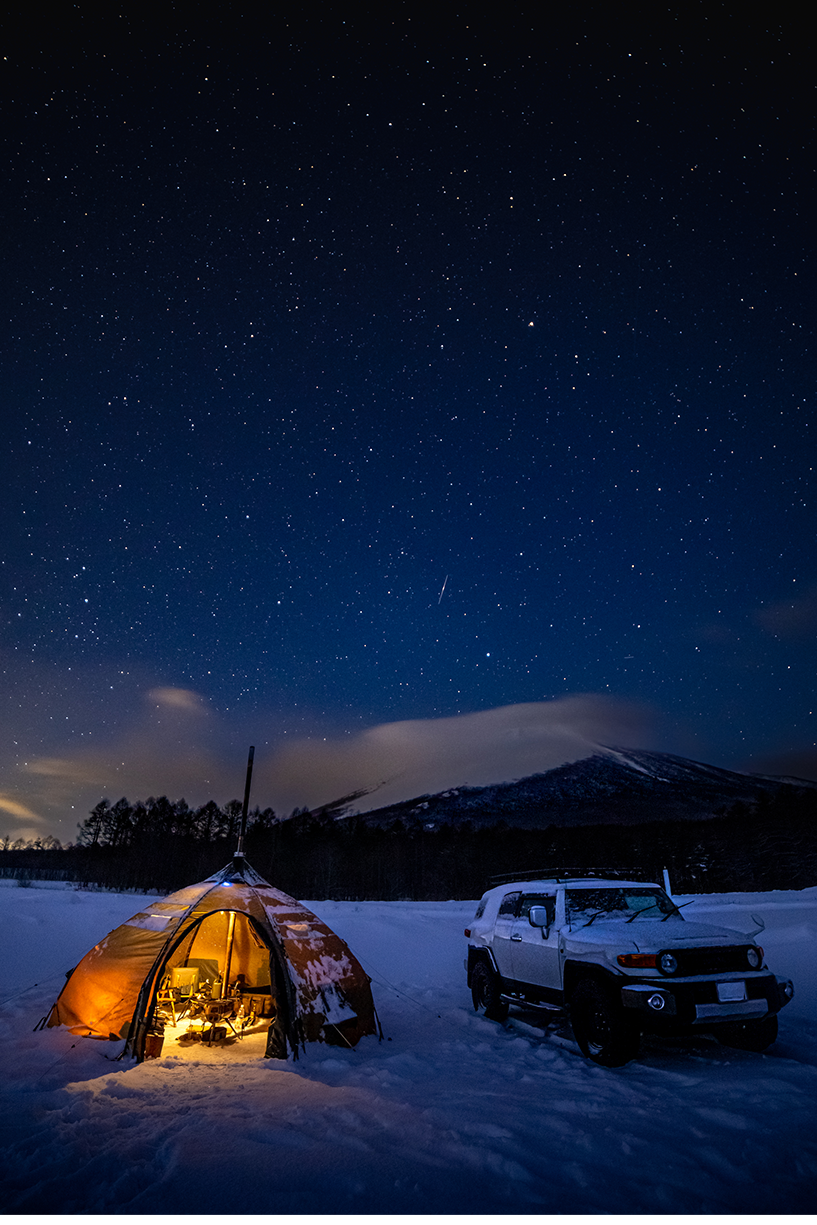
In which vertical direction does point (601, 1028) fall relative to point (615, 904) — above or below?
below

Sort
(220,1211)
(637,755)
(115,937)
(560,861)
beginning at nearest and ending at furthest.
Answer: (220,1211) < (115,937) < (560,861) < (637,755)

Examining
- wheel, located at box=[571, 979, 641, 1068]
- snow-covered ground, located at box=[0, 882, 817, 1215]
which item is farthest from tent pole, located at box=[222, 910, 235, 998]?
wheel, located at box=[571, 979, 641, 1068]

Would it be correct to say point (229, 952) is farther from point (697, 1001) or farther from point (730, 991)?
point (730, 991)

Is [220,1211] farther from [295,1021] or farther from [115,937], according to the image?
[115,937]

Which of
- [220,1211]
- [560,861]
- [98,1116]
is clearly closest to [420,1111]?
[220,1211]

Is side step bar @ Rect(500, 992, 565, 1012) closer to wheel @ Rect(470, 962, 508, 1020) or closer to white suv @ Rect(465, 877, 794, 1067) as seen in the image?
white suv @ Rect(465, 877, 794, 1067)

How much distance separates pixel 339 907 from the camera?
80.1 feet

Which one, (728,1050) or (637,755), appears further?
(637,755)

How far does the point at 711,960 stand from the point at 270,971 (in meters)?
5.70

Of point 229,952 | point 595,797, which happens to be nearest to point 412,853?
point 229,952

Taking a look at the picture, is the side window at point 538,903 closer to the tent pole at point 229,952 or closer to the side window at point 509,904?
the side window at point 509,904

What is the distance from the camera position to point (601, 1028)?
6996mm

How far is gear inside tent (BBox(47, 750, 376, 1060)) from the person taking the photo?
7605 mm

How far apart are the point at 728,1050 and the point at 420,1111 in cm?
440
